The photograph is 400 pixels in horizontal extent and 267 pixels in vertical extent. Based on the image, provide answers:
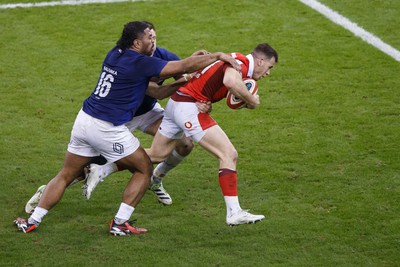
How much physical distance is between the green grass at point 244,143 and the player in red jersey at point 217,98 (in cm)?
53

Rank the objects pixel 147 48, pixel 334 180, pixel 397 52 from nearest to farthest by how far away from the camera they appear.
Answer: pixel 147 48
pixel 334 180
pixel 397 52

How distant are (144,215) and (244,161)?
1962 millimetres

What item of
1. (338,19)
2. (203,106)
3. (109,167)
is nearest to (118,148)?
(109,167)

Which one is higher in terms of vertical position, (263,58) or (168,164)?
(263,58)

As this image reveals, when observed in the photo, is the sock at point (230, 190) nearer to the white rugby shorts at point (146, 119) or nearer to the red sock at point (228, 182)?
the red sock at point (228, 182)

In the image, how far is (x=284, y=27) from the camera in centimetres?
1658

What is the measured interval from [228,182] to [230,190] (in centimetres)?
9

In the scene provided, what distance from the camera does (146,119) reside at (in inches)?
440

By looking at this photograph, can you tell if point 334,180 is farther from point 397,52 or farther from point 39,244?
point 397,52

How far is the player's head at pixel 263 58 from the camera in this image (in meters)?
10.1

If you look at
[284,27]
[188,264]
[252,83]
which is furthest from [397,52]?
[188,264]

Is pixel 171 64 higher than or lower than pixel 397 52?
higher

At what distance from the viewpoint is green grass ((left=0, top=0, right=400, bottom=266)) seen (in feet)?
31.7

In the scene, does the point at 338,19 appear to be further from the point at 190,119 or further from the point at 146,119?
the point at 190,119
